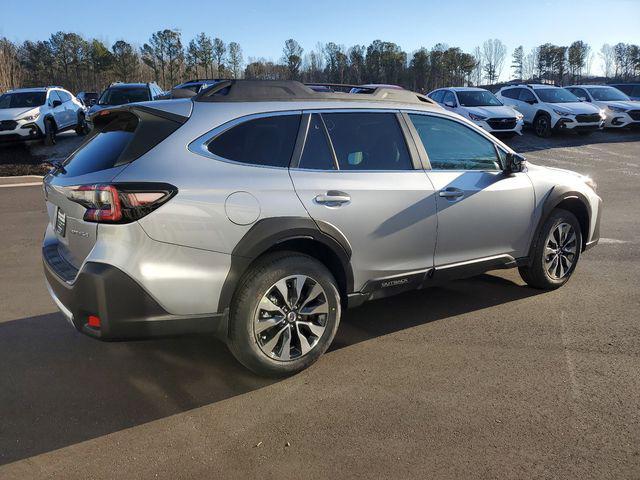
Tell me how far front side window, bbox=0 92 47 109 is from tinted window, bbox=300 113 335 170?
15.0 meters

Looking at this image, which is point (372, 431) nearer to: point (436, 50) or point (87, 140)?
point (87, 140)

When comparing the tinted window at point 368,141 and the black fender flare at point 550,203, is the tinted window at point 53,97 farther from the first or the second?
the black fender flare at point 550,203

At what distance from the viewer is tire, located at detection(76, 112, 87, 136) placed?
62.0ft

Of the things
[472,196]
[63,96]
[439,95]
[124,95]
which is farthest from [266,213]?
[439,95]

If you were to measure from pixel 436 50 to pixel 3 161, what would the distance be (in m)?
71.1

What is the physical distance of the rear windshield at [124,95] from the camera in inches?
650

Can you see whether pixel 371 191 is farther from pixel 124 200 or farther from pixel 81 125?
pixel 81 125

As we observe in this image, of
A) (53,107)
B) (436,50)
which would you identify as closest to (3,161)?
(53,107)

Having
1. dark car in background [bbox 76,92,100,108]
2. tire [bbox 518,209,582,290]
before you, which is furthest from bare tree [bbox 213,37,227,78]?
tire [bbox 518,209,582,290]

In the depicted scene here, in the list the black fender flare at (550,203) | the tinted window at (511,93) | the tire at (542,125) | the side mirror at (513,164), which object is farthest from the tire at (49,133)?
the tire at (542,125)

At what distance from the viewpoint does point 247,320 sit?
11.0ft

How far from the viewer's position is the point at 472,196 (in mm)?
4367

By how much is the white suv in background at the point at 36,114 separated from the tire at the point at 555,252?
14544 millimetres

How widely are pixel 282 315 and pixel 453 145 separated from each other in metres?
2.04
